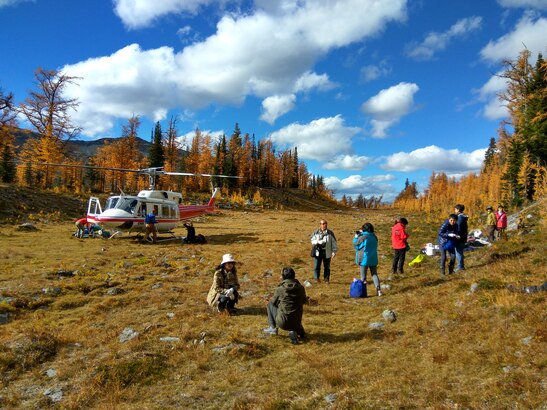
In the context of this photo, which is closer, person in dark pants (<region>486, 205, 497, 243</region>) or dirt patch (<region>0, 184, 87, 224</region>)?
person in dark pants (<region>486, 205, 497, 243</region>)

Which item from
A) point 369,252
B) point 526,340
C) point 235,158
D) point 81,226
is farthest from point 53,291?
point 235,158

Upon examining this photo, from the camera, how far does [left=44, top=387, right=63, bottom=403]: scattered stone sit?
572 cm

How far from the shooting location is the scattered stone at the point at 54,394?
572cm

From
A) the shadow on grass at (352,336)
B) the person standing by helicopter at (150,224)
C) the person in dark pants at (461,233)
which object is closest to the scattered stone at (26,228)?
the person standing by helicopter at (150,224)

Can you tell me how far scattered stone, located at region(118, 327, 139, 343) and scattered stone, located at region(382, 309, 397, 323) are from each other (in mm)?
Answer: 6078

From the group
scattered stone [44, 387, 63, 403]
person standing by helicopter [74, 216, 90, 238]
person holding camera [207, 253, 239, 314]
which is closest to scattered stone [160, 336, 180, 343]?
person holding camera [207, 253, 239, 314]

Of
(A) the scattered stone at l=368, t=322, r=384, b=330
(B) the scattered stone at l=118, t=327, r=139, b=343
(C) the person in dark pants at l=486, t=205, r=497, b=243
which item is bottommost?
(B) the scattered stone at l=118, t=327, r=139, b=343

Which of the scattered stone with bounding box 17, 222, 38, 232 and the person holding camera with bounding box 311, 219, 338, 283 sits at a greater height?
the person holding camera with bounding box 311, 219, 338, 283

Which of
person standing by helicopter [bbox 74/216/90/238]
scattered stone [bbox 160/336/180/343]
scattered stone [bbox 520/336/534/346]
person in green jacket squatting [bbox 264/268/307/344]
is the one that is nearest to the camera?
scattered stone [bbox 520/336/534/346]

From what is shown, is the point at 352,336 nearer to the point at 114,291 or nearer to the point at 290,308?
the point at 290,308

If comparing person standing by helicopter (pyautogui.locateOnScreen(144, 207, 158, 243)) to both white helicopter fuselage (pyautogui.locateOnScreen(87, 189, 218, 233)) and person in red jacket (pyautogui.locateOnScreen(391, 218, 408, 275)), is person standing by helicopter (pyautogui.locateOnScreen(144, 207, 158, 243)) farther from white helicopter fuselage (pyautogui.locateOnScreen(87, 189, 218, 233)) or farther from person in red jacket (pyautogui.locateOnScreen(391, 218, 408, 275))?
person in red jacket (pyautogui.locateOnScreen(391, 218, 408, 275))

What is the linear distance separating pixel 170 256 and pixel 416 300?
13.2 meters

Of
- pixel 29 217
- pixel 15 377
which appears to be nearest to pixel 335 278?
pixel 15 377

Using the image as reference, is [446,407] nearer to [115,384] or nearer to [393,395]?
[393,395]
